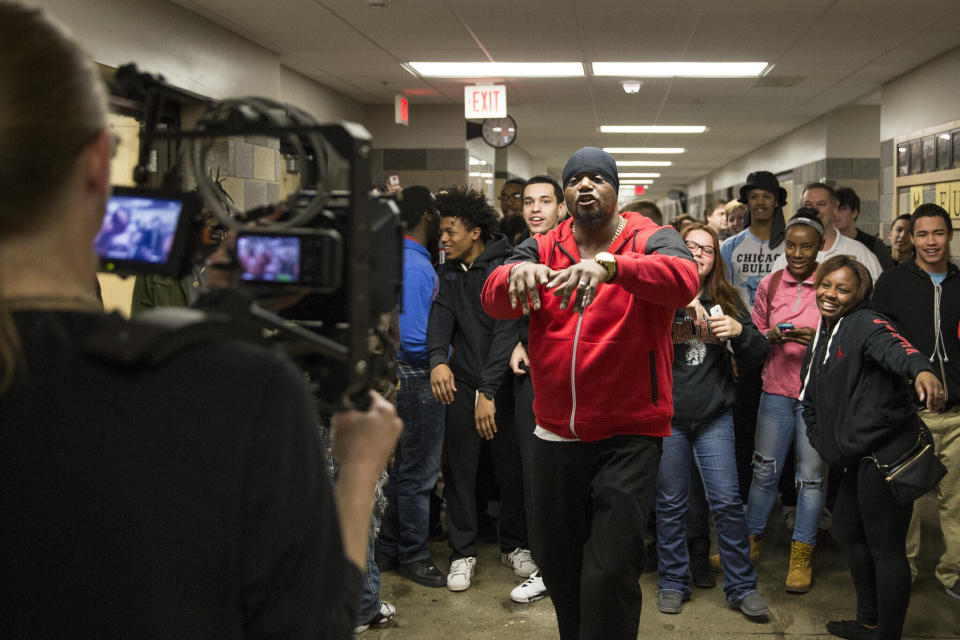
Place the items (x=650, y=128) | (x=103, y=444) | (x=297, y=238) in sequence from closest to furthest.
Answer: (x=103, y=444)
(x=297, y=238)
(x=650, y=128)

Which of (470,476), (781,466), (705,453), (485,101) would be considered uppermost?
(485,101)

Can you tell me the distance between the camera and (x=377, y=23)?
661 centimetres

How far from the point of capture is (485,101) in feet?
30.9

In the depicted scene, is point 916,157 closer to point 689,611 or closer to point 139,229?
point 689,611

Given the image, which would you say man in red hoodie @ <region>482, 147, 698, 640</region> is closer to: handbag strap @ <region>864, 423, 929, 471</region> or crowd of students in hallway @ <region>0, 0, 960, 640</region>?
crowd of students in hallway @ <region>0, 0, 960, 640</region>

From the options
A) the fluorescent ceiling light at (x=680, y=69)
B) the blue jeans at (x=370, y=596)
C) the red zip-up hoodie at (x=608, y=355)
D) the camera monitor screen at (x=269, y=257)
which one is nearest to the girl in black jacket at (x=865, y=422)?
the red zip-up hoodie at (x=608, y=355)

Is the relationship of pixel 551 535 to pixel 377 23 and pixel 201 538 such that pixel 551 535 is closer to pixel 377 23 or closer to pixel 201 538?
pixel 201 538

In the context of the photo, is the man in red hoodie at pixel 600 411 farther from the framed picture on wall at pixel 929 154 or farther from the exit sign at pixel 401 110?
the exit sign at pixel 401 110

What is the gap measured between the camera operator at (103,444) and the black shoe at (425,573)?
3280 millimetres

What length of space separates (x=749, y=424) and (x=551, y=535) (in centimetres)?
235

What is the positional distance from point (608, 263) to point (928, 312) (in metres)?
2.08

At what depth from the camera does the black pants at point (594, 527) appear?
2.53 m

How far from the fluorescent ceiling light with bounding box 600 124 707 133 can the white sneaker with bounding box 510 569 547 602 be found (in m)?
10.00

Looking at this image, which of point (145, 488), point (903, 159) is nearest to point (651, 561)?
point (145, 488)
